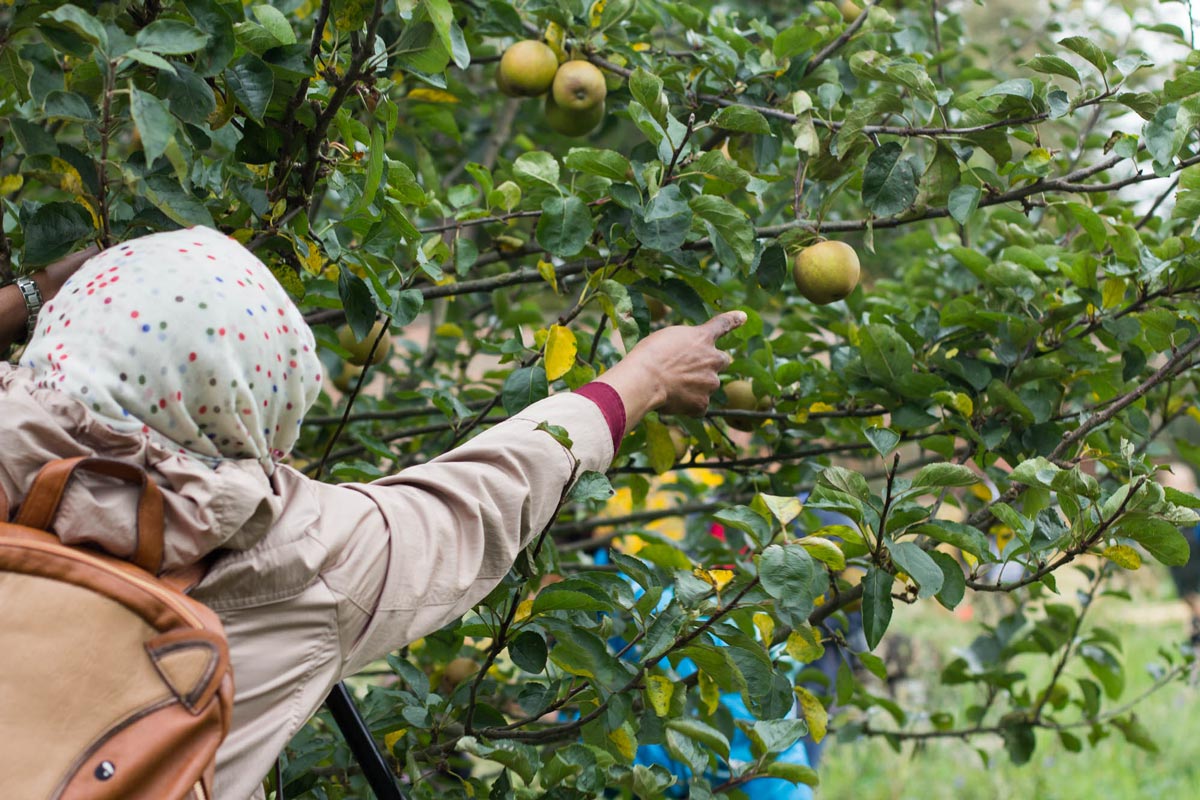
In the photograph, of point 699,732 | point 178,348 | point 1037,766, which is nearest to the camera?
point 178,348

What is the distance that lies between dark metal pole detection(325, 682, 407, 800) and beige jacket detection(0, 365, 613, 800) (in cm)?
13

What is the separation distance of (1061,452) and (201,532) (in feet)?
3.77

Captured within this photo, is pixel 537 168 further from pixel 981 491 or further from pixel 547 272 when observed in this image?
pixel 981 491

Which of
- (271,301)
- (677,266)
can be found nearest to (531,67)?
(677,266)

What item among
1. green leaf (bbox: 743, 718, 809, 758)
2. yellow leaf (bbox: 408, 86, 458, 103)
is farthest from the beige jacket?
yellow leaf (bbox: 408, 86, 458, 103)

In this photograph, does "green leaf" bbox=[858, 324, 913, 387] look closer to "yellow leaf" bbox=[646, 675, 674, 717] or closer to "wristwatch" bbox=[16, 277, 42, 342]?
"yellow leaf" bbox=[646, 675, 674, 717]

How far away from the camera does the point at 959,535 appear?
1.35m

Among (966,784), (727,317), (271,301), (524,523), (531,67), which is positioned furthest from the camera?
(966,784)

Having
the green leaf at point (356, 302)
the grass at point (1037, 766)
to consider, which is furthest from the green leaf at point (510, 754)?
the grass at point (1037, 766)

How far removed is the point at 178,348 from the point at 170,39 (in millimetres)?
334

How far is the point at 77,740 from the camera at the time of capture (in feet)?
2.64

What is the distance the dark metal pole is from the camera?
1216 mm

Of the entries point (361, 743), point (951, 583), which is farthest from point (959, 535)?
point (361, 743)

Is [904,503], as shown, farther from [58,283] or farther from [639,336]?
[58,283]
